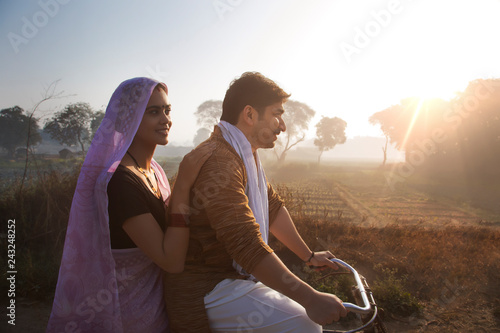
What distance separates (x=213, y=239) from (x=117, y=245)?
62 cm

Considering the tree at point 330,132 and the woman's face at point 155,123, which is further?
the tree at point 330,132

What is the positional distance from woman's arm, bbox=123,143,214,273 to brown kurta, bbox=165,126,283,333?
5 centimetres

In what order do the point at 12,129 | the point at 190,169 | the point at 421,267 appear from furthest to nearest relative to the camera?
the point at 12,129
the point at 421,267
the point at 190,169

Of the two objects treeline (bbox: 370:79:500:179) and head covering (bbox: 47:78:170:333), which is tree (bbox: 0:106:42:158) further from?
treeline (bbox: 370:79:500:179)

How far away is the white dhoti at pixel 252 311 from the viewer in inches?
55.3

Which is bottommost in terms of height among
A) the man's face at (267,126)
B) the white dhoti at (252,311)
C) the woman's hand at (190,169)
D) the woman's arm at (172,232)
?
the white dhoti at (252,311)

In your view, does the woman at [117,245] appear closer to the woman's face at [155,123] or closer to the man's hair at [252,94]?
the woman's face at [155,123]

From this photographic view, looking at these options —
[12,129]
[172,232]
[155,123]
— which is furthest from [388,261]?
[12,129]

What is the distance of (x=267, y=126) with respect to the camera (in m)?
1.92

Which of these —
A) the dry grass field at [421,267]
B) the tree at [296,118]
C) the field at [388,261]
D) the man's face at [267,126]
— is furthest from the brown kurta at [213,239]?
the tree at [296,118]

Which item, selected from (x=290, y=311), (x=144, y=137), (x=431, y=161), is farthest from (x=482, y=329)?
(x=431, y=161)

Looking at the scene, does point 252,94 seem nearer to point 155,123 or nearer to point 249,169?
point 249,169

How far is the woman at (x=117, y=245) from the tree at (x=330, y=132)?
48.9 m

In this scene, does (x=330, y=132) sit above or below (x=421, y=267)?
above
